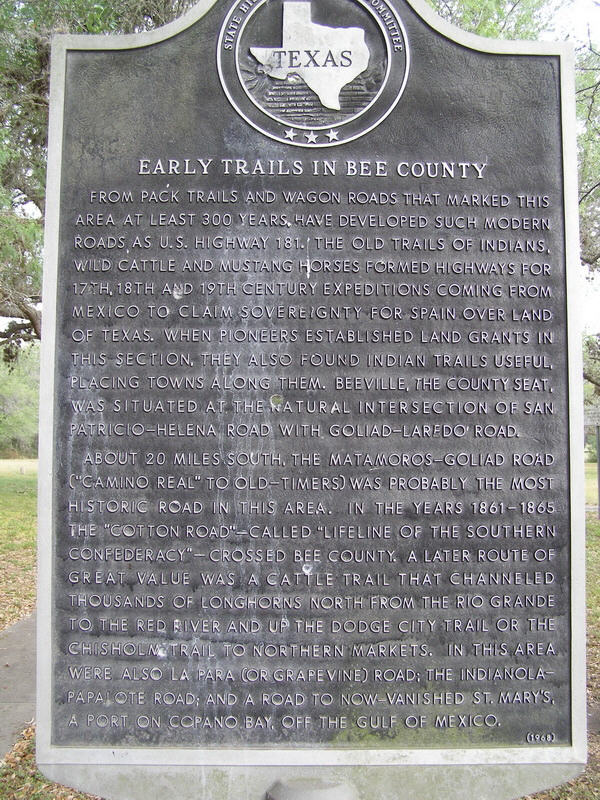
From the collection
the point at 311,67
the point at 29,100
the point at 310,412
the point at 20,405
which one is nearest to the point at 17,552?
the point at 29,100

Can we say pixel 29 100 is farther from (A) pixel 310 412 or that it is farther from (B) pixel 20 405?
(B) pixel 20 405

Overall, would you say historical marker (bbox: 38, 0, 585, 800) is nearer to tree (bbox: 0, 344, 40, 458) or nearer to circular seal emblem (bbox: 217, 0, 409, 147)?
circular seal emblem (bbox: 217, 0, 409, 147)

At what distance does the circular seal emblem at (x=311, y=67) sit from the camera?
3553 millimetres

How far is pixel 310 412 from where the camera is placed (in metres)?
3.44

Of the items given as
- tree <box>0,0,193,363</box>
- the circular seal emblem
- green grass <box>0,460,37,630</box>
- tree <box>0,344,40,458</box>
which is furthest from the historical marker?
tree <box>0,344,40,458</box>

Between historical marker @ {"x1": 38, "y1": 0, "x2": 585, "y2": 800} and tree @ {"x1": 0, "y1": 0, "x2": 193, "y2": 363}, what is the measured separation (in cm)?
473

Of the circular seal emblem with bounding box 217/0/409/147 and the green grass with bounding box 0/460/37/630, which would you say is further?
the green grass with bounding box 0/460/37/630

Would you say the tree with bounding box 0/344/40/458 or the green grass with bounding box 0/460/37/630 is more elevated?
the tree with bounding box 0/344/40/458

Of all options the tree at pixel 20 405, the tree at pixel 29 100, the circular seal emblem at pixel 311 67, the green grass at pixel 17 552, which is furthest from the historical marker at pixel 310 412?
the tree at pixel 20 405

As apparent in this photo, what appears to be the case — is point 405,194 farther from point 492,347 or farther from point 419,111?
point 492,347

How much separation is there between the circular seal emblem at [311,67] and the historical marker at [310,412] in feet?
0.05

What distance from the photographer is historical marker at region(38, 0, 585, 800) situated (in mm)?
3357

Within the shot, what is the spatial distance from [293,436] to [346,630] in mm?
1023

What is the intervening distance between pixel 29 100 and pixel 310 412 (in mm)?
8877
